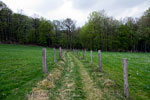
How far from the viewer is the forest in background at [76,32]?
48250 millimetres

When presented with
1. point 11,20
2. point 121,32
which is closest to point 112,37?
point 121,32

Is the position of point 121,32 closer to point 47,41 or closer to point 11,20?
point 47,41

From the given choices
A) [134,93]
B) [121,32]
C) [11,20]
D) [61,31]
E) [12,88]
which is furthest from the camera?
[61,31]

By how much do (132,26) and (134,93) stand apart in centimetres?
5609

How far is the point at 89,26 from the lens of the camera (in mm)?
47719

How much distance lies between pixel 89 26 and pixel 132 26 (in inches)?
910

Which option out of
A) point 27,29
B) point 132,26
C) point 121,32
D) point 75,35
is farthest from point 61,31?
point 132,26

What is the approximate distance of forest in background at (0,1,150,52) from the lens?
4825cm

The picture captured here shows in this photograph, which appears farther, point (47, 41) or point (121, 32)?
point (47, 41)

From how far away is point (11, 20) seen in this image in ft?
195

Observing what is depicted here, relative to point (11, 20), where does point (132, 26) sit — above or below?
below

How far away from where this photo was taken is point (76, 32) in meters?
64.3

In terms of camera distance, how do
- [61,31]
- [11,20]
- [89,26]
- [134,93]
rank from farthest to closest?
[61,31] → [11,20] → [89,26] → [134,93]

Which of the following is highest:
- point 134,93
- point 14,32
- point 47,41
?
point 14,32
